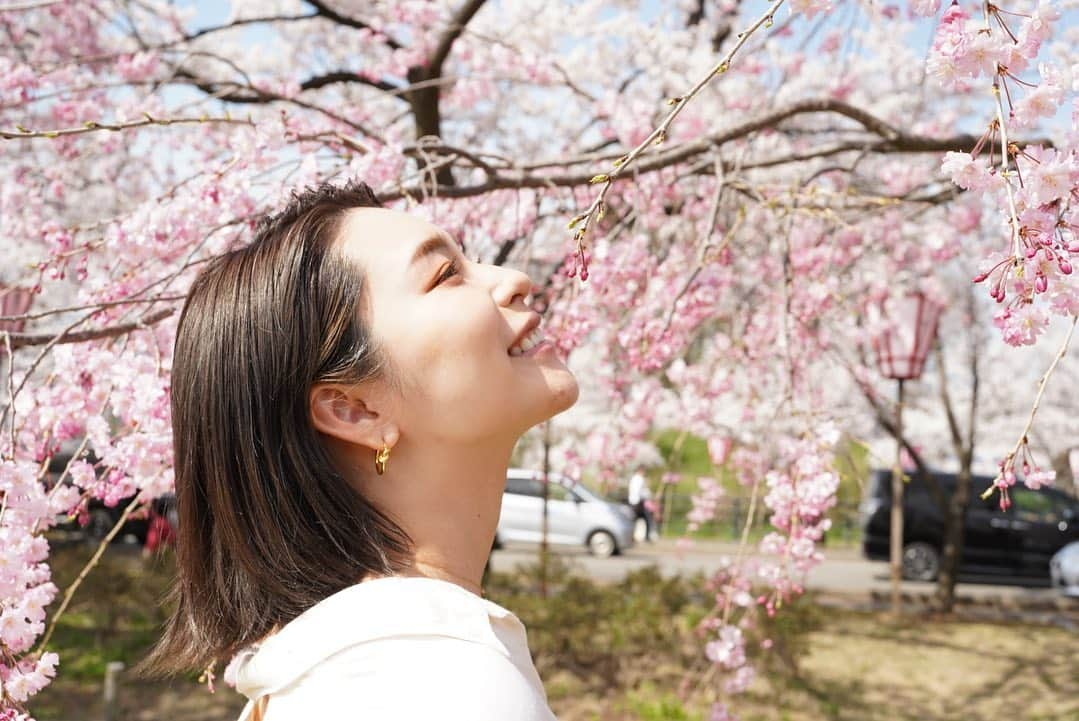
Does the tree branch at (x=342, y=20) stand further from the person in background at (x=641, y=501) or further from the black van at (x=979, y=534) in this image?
the person in background at (x=641, y=501)

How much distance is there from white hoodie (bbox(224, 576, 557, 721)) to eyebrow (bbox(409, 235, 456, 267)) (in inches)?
15.1

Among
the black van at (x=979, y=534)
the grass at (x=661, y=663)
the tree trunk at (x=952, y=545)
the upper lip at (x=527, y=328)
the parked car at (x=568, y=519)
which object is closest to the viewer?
the upper lip at (x=527, y=328)

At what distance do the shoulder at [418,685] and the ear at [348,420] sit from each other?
0.29 m

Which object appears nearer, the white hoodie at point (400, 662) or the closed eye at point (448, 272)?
the white hoodie at point (400, 662)

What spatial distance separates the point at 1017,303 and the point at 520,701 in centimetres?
78

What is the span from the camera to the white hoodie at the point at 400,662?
0.83m

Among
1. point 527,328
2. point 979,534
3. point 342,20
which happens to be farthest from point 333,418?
point 979,534

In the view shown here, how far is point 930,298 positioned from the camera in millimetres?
7277

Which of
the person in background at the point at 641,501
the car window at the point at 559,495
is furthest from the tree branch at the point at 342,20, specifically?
the person in background at the point at 641,501

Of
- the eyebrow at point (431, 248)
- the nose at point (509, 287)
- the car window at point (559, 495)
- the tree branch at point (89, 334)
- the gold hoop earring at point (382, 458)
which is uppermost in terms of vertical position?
the eyebrow at point (431, 248)

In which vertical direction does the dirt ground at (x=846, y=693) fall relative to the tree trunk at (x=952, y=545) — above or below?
below

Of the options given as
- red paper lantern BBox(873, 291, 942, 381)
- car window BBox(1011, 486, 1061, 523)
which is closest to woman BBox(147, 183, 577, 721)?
red paper lantern BBox(873, 291, 942, 381)

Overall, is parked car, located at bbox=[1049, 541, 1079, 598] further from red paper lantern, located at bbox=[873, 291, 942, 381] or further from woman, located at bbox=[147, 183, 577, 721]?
woman, located at bbox=[147, 183, 577, 721]

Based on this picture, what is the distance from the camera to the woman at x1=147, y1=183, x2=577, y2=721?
1.08 m
